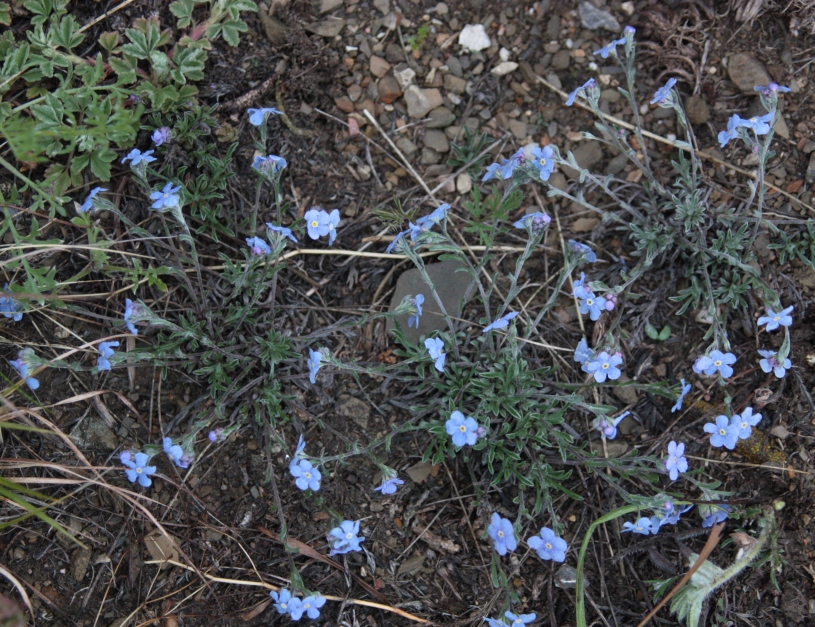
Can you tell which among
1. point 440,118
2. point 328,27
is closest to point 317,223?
point 440,118

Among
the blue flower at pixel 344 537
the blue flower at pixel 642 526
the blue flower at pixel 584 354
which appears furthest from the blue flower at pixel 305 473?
the blue flower at pixel 642 526

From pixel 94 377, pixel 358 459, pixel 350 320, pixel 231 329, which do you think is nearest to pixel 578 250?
pixel 350 320

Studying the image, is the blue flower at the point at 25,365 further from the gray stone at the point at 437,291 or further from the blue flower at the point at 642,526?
the blue flower at the point at 642,526

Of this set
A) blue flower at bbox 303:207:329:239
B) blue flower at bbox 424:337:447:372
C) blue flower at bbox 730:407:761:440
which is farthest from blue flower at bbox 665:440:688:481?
blue flower at bbox 303:207:329:239

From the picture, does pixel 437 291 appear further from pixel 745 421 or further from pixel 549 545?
pixel 745 421

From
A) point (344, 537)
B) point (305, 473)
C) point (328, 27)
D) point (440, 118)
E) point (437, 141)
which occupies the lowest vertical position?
point (344, 537)

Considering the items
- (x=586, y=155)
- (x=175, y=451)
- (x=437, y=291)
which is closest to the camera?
(x=175, y=451)

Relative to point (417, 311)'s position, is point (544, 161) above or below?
above
